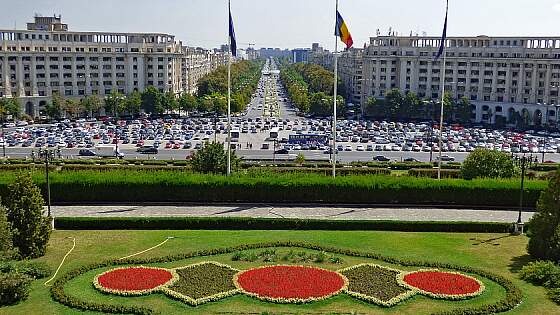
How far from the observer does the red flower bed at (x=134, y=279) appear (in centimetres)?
2723

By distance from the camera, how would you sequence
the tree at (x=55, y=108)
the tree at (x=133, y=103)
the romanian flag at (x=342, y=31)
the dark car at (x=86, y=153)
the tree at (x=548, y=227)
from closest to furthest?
the tree at (x=548, y=227) < the romanian flag at (x=342, y=31) < the dark car at (x=86, y=153) < the tree at (x=55, y=108) < the tree at (x=133, y=103)

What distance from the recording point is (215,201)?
148 ft

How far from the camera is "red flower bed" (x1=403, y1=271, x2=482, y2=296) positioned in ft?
88.6

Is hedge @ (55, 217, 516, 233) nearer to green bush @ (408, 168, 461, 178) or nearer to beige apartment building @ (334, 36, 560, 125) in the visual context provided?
green bush @ (408, 168, 461, 178)

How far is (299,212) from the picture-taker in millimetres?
42812

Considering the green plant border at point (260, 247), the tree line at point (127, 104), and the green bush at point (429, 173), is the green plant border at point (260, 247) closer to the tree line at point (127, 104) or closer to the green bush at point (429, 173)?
the green bush at point (429, 173)

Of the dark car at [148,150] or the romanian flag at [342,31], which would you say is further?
the dark car at [148,150]

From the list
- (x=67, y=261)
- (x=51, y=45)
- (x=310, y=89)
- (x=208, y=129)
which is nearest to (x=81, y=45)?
(x=51, y=45)

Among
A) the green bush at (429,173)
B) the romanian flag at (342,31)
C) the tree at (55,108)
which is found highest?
the romanian flag at (342,31)

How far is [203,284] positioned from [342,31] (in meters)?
24.0

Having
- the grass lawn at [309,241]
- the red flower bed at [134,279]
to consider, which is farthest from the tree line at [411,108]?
the red flower bed at [134,279]

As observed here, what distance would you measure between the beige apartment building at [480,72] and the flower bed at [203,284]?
3988 inches

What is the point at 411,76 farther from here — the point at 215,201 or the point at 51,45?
the point at 215,201

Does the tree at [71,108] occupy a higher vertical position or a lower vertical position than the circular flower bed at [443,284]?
higher
